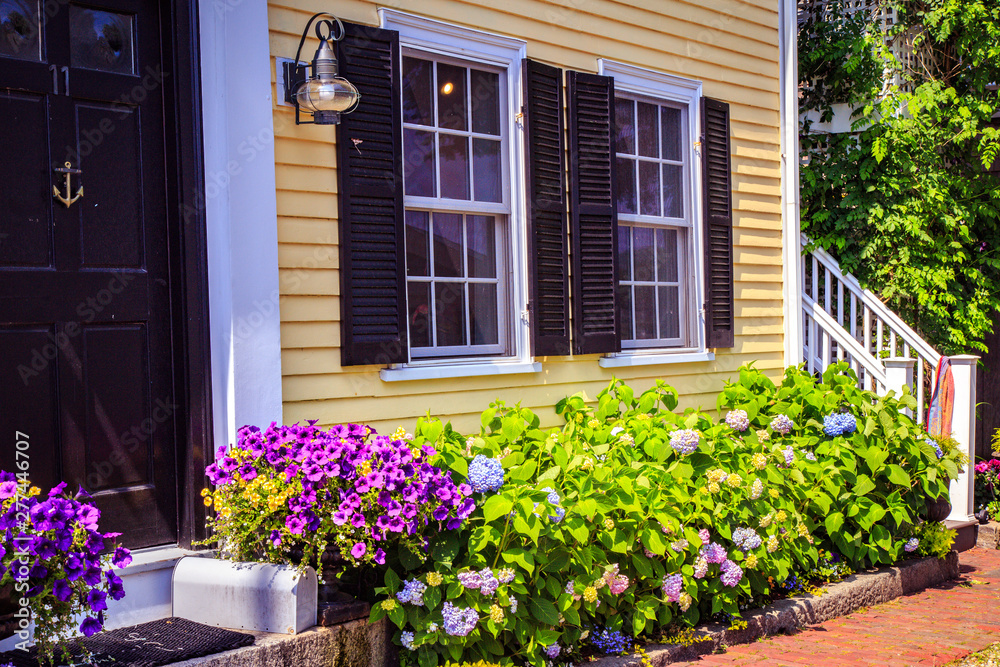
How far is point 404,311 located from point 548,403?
→ 1.16 metres

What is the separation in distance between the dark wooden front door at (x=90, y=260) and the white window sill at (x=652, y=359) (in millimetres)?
2621

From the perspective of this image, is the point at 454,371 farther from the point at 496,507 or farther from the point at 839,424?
the point at 839,424

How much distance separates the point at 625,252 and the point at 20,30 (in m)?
3.52

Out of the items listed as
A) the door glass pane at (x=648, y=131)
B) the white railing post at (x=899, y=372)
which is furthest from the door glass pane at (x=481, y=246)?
the white railing post at (x=899, y=372)

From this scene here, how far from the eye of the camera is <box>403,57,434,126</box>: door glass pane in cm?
446

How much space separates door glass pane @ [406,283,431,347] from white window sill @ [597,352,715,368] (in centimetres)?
123

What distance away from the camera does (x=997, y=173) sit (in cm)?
776

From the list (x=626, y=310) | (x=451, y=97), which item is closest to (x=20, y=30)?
(x=451, y=97)

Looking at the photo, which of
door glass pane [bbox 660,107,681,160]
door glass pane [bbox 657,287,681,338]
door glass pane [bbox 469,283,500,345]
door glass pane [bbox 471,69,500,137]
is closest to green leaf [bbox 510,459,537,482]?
door glass pane [bbox 469,283,500,345]

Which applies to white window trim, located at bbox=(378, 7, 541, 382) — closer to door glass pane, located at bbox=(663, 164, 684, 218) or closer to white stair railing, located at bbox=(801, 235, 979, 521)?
door glass pane, located at bbox=(663, 164, 684, 218)

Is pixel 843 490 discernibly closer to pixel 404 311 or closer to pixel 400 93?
pixel 404 311

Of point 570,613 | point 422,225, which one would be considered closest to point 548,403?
point 422,225

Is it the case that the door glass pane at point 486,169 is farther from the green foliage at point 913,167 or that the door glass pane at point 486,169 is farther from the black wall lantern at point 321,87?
the green foliage at point 913,167

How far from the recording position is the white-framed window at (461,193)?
448cm
